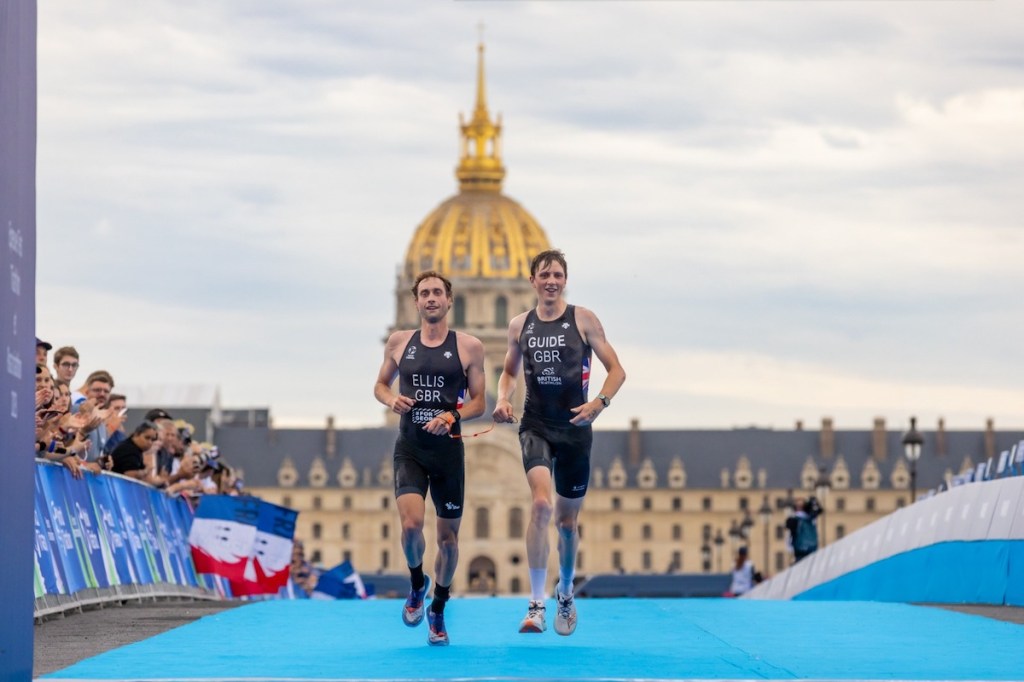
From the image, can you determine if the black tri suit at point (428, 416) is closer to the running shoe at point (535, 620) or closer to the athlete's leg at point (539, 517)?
the athlete's leg at point (539, 517)

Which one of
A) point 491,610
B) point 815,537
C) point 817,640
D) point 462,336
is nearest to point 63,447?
point 491,610

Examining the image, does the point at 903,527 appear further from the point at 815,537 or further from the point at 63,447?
the point at 63,447

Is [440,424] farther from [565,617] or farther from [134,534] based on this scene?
[134,534]

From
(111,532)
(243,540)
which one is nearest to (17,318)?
(111,532)

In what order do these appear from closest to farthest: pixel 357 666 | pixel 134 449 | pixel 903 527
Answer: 1. pixel 357 666
2. pixel 134 449
3. pixel 903 527

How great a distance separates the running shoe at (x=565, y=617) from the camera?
14469 mm

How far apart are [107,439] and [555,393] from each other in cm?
1165

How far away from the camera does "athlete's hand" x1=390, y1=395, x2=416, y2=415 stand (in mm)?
14438

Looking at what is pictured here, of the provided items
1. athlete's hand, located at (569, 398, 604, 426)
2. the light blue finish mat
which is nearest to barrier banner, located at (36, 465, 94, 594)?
the light blue finish mat

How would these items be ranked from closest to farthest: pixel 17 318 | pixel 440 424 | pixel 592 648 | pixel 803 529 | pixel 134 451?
pixel 17 318
pixel 592 648
pixel 440 424
pixel 134 451
pixel 803 529

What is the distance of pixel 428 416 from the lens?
48.1ft

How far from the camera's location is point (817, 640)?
14742mm

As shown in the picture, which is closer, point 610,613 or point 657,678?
point 657,678

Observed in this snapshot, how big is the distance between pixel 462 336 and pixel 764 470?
163907 millimetres
